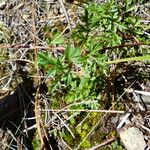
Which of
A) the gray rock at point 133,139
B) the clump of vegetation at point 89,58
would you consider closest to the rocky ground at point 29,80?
the gray rock at point 133,139

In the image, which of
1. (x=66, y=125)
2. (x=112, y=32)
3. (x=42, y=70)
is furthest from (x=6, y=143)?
(x=112, y=32)

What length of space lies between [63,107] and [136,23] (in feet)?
2.24

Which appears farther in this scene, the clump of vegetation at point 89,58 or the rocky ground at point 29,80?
the rocky ground at point 29,80

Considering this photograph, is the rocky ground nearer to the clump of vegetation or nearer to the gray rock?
the gray rock

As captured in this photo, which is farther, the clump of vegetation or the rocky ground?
the rocky ground

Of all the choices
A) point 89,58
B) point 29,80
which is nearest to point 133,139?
point 89,58

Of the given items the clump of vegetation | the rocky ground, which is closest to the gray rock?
the rocky ground

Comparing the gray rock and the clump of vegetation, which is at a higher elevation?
the clump of vegetation

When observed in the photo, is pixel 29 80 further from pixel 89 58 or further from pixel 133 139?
pixel 133 139

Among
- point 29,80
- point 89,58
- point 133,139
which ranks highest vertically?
point 89,58

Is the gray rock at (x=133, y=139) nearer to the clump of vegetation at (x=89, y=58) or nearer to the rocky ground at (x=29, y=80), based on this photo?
the rocky ground at (x=29, y=80)

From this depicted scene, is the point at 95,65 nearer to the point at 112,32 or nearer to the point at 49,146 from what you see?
the point at 112,32

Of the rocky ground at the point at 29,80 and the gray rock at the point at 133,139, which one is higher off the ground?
the rocky ground at the point at 29,80

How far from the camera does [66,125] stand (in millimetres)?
2289
